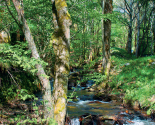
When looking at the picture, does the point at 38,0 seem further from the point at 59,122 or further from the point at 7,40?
the point at 59,122

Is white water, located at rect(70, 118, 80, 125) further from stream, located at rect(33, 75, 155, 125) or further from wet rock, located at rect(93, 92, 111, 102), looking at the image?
wet rock, located at rect(93, 92, 111, 102)

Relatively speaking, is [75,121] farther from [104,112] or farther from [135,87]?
[135,87]

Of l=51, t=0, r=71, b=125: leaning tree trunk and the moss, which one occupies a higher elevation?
l=51, t=0, r=71, b=125: leaning tree trunk

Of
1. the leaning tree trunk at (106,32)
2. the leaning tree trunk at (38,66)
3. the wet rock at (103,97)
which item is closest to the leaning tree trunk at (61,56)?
the leaning tree trunk at (38,66)

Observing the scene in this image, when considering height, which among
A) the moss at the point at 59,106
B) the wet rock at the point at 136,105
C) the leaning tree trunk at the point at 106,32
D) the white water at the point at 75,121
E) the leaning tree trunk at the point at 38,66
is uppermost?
the leaning tree trunk at the point at 106,32

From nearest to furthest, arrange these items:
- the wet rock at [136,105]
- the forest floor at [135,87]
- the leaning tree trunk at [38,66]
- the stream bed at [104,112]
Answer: the leaning tree trunk at [38,66] < the stream bed at [104,112] < the forest floor at [135,87] < the wet rock at [136,105]

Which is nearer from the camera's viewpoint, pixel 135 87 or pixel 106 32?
pixel 135 87

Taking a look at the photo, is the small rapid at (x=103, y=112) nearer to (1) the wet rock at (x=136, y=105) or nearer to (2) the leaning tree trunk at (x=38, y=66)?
(1) the wet rock at (x=136, y=105)

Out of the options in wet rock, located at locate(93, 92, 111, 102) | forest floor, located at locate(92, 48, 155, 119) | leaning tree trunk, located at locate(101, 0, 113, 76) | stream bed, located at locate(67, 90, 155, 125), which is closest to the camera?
stream bed, located at locate(67, 90, 155, 125)

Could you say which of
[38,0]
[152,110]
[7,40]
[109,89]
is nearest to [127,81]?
[109,89]

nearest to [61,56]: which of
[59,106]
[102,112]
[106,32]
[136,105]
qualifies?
[59,106]

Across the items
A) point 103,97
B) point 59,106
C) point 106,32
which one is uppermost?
point 106,32

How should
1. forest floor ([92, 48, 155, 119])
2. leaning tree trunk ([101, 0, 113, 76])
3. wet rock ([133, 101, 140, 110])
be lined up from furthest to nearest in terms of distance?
leaning tree trunk ([101, 0, 113, 76]) < wet rock ([133, 101, 140, 110]) < forest floor ([92, 48, 155, 119])

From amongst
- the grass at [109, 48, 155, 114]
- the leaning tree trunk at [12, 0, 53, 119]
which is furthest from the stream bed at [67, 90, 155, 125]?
the leaning tree trunk at [12, 0, 53, 119]
